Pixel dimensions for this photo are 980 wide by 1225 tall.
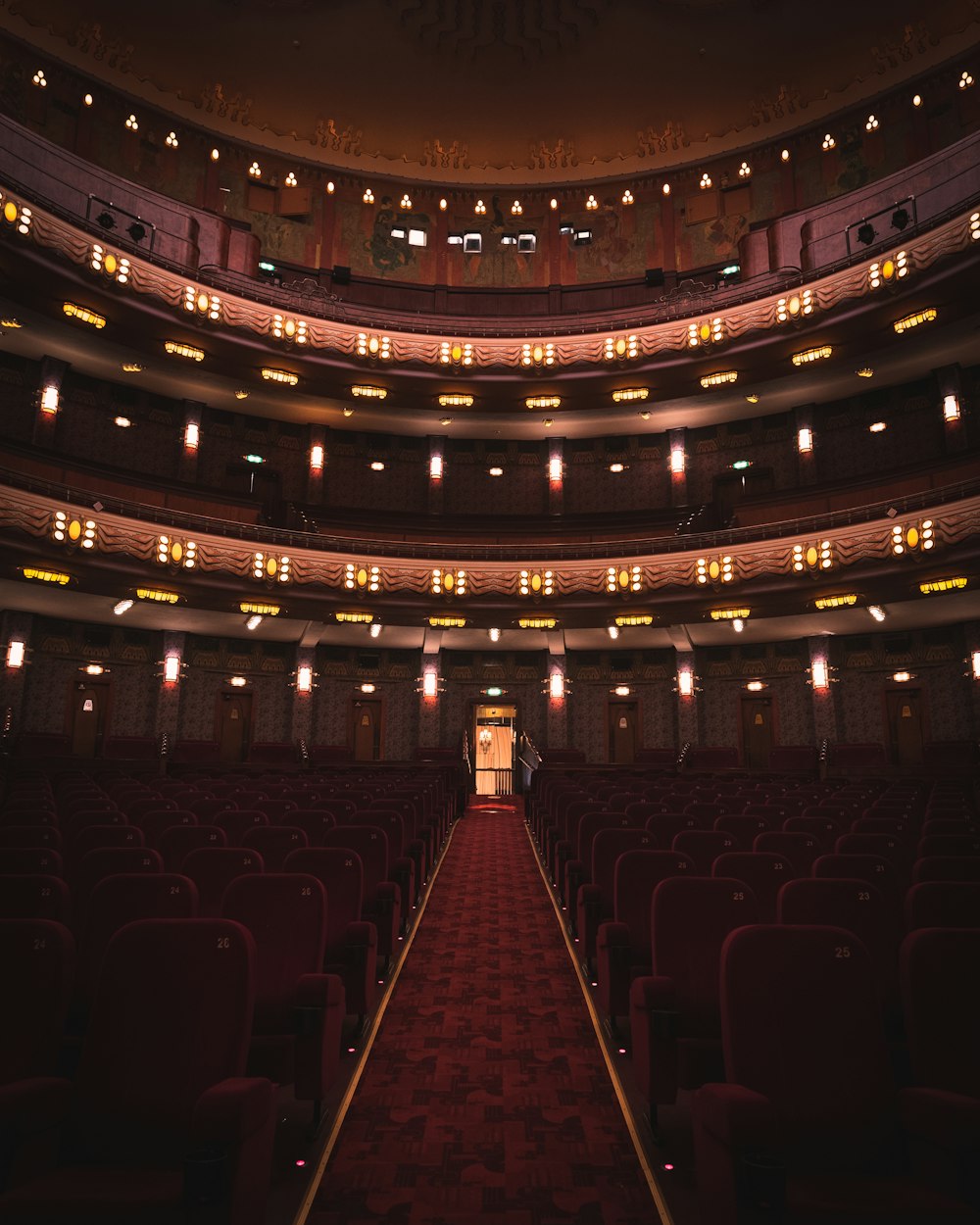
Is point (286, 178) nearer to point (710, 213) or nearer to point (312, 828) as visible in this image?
point (710, 213)

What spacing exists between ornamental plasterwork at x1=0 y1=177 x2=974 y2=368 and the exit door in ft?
28.9

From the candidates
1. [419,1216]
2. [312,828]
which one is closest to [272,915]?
[419,1216]

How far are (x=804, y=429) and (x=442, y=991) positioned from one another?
1885cm

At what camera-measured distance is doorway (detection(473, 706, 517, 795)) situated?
2108 centimetres

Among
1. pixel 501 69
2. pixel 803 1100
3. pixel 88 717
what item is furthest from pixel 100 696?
pixel 803 1100

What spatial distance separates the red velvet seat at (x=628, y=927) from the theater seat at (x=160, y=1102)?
6.77ft

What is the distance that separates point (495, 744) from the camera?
2112cm

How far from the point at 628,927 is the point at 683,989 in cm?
84

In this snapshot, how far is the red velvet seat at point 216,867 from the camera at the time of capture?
13.7 ft

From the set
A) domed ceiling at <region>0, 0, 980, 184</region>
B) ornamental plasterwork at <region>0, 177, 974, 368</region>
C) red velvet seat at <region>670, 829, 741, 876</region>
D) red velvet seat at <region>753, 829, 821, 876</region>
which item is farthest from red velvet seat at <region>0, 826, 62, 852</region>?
domed ceiling at <region>0, 0, 980, 184</region>

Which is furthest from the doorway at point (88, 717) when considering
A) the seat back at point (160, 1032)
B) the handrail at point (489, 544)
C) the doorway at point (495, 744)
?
the seat back at point (160, 1032)

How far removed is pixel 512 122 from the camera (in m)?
22.1

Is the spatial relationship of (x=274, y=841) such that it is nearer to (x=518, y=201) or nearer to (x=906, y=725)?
(x=906, y=725)

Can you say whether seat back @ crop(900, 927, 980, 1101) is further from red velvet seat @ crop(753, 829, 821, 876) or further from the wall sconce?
the wall sconce
